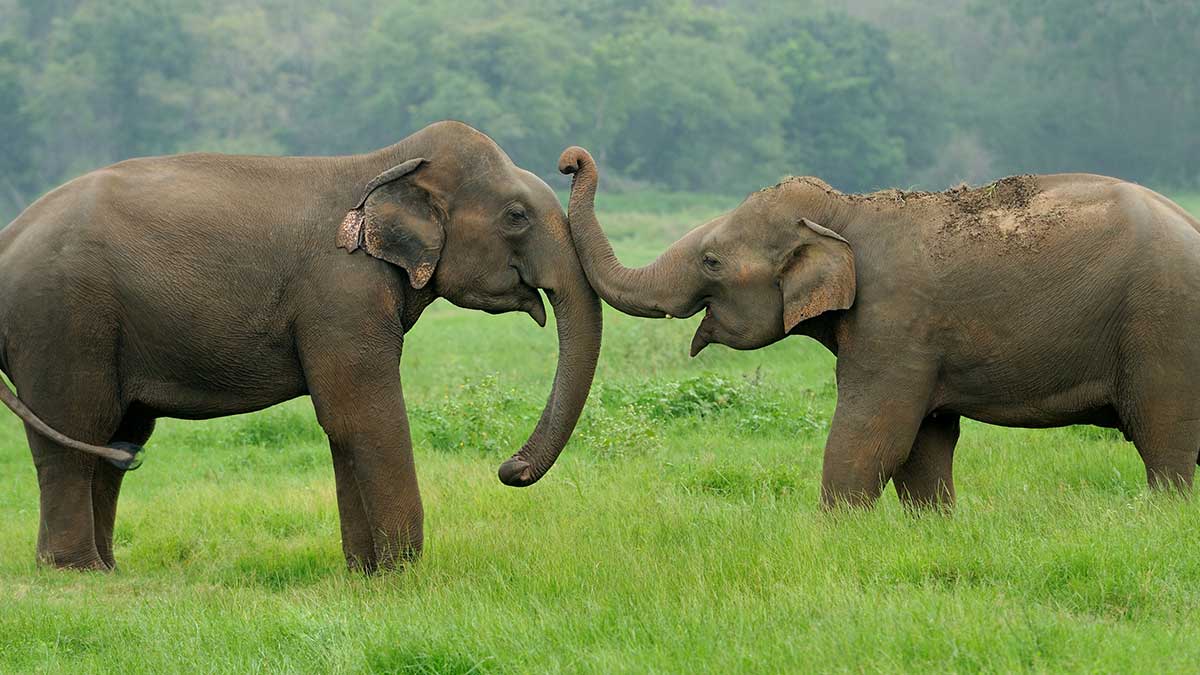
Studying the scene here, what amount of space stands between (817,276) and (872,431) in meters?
0.74

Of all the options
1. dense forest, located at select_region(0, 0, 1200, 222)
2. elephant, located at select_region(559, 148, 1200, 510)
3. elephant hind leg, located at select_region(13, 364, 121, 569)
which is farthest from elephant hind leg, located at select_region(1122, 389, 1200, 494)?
dense forest, located at select_region(0, 0, 1200, 222)

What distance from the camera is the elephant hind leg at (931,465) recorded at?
7250 mm

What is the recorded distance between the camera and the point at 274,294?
6.75 m

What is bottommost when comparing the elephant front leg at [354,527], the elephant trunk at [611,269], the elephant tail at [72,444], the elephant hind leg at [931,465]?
the elephant front leg at [354,527]

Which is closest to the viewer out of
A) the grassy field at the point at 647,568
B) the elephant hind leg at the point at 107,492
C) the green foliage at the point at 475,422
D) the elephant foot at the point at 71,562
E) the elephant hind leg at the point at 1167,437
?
the grassy field at the point at 647,568

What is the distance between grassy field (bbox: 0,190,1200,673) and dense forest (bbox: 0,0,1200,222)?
5245 centimetres

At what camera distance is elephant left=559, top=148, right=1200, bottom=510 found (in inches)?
256

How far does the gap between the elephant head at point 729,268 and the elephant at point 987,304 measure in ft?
0.04

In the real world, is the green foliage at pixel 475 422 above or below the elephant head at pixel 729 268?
below

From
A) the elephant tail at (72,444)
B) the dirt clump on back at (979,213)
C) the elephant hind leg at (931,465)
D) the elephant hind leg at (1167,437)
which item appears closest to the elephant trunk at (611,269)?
the dirt clump on back at (979,213)

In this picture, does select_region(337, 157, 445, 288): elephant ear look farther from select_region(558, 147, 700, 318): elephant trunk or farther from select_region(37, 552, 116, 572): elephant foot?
select_region(37, 552, 116, 572): elephant foot

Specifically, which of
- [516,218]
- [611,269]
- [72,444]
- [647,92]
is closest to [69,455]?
[72,444]

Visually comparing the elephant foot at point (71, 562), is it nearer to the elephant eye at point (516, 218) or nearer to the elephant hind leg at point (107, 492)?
the elephant hind leg at point (107, 492)

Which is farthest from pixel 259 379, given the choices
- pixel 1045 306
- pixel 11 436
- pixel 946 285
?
pixel 11 436
